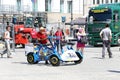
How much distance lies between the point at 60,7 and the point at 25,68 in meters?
56.3

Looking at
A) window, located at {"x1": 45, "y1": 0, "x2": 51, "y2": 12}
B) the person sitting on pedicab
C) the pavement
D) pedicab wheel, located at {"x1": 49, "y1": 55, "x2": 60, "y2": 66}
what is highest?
window, located at {"x1": 45, "y1": 0, "x2": 51, "y2": 12}

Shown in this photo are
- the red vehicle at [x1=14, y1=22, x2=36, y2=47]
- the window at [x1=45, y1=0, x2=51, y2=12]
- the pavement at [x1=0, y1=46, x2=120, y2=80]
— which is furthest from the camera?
the window at [x1=45, y1=0, x2=51, y2=12]

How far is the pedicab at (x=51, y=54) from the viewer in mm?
19016

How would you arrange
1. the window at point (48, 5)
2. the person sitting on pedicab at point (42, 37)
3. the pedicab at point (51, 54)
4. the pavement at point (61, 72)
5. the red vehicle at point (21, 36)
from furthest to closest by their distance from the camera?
the window at point (48, 5), the red vehicle at point (21, 36), the person sitting on pedicab at point (42, 37), the pedicab at point (51, 54), the pavement at point (61, 72)

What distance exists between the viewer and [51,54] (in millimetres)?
19109

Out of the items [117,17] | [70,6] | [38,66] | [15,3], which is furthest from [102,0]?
[38,66]

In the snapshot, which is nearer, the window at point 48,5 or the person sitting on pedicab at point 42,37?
the person sitting on pedicab at point 42,37

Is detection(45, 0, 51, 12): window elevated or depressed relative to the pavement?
elevated

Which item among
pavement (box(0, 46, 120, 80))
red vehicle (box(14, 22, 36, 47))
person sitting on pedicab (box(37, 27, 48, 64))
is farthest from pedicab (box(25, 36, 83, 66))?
red vehicle (box(14, 22, 36, 47))

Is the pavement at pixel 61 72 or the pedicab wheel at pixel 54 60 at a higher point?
the pedicab wheel at pixel 54 60

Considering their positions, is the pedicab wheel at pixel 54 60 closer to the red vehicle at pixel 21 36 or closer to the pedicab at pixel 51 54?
the pedicab at pixel 51 54

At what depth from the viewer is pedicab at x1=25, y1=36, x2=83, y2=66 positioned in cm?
1902

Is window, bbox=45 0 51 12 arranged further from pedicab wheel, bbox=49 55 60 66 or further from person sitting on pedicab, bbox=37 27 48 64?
pedicab wheel, bbox=49 55 60 66

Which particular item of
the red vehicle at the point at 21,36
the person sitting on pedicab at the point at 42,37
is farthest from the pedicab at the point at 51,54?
the red vehicle at the point at 21,36
